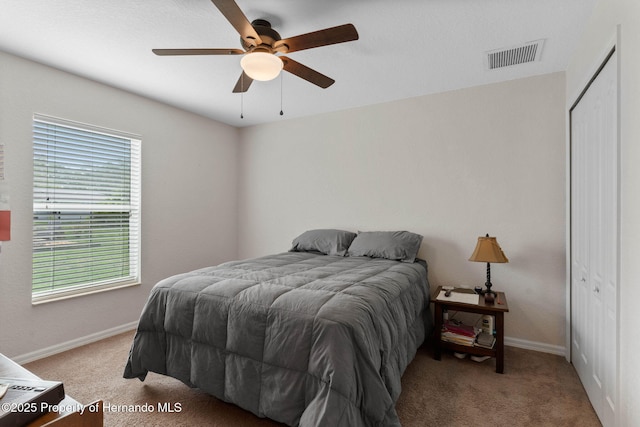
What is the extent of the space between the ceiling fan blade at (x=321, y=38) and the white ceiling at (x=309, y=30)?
256 mm

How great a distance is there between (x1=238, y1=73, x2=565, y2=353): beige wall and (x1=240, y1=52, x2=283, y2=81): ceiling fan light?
1957 millimetres

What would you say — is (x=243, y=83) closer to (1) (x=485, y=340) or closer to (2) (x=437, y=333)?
(2) (x=437, y=333)

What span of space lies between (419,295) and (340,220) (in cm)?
146

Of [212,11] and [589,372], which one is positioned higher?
[212,11]

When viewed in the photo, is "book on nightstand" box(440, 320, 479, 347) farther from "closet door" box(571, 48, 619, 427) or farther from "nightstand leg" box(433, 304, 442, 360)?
"closet door" box(571, 48, 619, 427)

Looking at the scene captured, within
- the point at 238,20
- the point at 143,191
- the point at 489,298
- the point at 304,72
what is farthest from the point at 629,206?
the point at 143,191

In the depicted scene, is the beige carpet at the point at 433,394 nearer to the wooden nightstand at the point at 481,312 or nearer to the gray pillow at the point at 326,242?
the wooden nightstand at the point at 481,312

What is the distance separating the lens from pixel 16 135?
8.20ft

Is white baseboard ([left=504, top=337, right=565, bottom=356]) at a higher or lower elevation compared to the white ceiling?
lower

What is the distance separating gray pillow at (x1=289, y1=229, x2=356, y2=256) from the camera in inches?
133

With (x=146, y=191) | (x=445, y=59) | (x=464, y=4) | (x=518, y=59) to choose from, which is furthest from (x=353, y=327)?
(x=146, y=191)

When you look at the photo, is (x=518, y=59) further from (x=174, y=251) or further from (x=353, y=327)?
(x=174, y=251)

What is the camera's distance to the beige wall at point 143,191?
2.49 metres

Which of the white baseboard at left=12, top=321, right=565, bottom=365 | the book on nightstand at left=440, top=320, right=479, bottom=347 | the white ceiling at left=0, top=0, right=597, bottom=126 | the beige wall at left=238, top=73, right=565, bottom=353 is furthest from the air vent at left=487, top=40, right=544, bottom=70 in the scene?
the white baseboard at left=12, top=321, right=565, bottom=365
